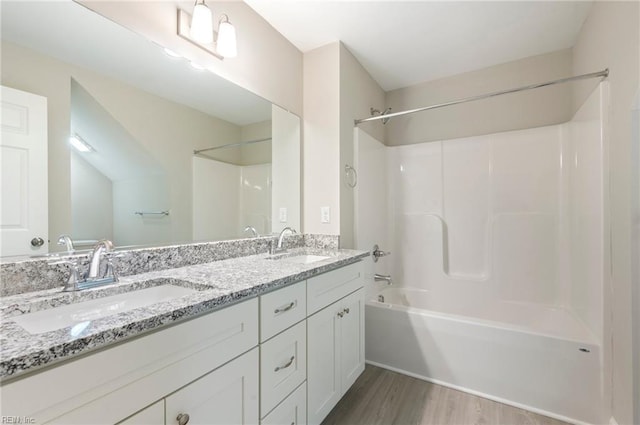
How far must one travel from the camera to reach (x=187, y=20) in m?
1.39

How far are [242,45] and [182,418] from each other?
1863 millimetres

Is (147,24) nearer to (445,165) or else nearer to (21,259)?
(21,259)

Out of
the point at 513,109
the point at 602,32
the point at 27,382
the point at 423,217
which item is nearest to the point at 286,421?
the point at 27,382

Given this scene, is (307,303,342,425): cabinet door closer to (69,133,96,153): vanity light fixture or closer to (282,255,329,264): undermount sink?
(282,255,329,264): undermount sink

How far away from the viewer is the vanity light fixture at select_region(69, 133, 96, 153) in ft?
3.34

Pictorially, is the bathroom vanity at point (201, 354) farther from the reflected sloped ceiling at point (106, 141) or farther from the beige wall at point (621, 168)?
the beige wall at point (621, 168)

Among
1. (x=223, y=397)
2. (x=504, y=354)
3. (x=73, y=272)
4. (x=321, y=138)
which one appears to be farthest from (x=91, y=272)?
(x=504, y=354)

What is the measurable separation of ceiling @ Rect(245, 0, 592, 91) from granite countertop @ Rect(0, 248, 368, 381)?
159cm

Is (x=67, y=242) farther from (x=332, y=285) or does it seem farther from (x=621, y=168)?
(x=621, y=168)

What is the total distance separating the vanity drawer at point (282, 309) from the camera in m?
1.04

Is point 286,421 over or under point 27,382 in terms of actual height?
under

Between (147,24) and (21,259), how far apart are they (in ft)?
3.48

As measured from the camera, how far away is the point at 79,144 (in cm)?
104

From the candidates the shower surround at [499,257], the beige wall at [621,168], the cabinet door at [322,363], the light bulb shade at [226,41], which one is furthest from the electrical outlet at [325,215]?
the beige wall at [621,168]
